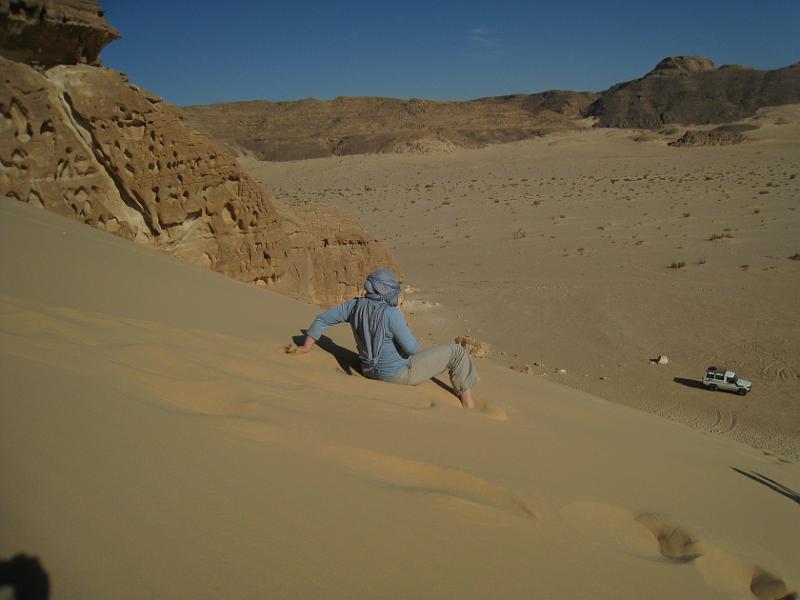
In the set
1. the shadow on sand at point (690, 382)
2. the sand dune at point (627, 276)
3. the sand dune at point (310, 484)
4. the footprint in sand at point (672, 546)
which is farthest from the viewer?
the sand dune at point (627, 276)

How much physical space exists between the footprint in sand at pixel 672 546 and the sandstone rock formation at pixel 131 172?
5.15 meters

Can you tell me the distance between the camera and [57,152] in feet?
17.7

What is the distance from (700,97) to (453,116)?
25.0 metres

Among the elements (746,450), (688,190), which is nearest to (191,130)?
(746,450)

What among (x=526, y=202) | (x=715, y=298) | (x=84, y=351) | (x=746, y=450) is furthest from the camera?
(x=526, y=202)

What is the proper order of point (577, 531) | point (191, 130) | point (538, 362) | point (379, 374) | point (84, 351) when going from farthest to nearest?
point (538, 362)
point (191, 130)
point (379, 374)
point (84, 351)
point (577, 531)

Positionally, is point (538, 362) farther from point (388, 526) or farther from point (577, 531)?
point (388, 526)

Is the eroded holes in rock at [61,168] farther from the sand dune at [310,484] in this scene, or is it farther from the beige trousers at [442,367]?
the beige trousers at [442,367]


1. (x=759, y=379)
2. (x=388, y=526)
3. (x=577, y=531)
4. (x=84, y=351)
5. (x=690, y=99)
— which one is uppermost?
(x=690, y=99)

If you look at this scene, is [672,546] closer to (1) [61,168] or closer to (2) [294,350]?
(2) [294,350]

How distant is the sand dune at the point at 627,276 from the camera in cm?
672

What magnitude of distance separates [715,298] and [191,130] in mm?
8158

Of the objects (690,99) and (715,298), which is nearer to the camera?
(715,298)

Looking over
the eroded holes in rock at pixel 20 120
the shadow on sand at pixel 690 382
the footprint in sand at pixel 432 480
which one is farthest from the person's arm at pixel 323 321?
the shadow on sand at pixel 690 382
